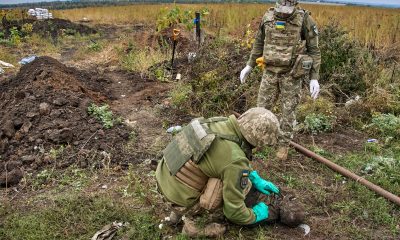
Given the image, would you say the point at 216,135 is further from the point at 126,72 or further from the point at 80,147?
the point at 126,72

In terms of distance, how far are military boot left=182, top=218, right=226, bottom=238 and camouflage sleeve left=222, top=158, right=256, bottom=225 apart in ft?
0.90

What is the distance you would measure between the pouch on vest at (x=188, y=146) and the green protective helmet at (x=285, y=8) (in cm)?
165

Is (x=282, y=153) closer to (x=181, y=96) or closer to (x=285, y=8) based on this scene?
(x=285, y=8)

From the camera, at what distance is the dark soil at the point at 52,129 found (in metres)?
4.09

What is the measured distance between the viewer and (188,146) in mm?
2543

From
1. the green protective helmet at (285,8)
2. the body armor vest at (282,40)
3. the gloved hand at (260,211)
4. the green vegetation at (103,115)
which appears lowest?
the green vegetation at (103,115)

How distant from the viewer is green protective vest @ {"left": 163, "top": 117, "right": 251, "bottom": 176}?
2443 millimetres

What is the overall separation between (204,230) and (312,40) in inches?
84.4

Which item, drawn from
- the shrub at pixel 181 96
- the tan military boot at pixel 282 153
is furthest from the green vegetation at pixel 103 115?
the tan military boot at pixel 282 153

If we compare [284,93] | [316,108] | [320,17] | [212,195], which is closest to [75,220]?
[212,195]

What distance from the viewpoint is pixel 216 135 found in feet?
8.06

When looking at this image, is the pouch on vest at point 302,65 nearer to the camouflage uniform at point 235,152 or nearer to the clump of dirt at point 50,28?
the camouflage uniform at point 235,152

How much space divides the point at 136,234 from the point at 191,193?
658 millimetres

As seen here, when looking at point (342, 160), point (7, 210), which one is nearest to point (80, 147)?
point (7, 210)
